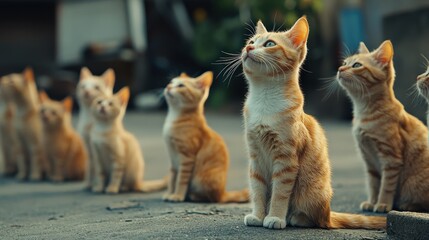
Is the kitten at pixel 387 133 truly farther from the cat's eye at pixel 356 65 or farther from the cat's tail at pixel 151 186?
the cat's tail at pixel 151 186

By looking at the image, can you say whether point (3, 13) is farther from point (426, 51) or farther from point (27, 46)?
point (426, 51)

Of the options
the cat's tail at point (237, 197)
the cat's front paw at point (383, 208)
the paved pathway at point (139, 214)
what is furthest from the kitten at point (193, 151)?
the cat's front paw at point (383, 208)

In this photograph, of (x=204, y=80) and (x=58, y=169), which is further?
(x=58, y=169)

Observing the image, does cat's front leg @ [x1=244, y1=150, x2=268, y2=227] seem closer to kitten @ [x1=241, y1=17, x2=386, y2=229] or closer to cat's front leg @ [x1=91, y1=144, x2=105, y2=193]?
kitten @ [x1=241, y1=17, x2=386, y2=229]

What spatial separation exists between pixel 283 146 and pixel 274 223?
480 mm

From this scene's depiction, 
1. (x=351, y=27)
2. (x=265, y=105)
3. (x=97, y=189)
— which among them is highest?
(x=351, y=27)

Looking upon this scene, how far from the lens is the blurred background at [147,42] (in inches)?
531

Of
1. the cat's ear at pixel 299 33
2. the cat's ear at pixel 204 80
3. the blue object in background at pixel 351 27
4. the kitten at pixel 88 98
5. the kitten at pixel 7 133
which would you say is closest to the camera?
the cat's ear at pixel 299 33

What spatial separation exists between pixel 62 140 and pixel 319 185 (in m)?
4.00

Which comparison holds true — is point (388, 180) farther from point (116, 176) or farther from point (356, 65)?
point (116, 176)

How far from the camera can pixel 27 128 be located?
25.1 ft

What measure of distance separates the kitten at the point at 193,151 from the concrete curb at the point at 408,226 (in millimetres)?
1819

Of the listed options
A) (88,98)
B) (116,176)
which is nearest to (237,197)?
(116,176)

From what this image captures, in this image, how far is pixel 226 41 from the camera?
1443 cm
